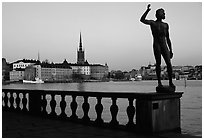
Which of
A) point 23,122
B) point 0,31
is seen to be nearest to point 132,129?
point 23,122

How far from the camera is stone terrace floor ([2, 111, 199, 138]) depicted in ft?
21.1

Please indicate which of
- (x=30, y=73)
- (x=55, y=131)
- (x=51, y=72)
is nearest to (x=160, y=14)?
(x=55, y=131)

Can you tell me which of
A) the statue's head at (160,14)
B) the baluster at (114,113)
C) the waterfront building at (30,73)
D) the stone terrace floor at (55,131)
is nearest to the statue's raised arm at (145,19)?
the statue's head at (160,14)

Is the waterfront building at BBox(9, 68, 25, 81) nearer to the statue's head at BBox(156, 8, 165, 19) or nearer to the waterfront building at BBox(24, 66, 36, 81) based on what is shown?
the waterfront building at BBox(24, 66, 36, 81)

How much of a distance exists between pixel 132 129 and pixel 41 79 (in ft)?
591

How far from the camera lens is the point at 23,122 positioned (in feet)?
27.1

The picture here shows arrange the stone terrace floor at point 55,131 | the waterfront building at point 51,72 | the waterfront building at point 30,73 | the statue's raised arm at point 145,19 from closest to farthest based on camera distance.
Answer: the stone terrace floor at point 55,131
the statue's raised arm at point 145,19
the waterfront building at point 30,73
the waterfront building at point 51,72

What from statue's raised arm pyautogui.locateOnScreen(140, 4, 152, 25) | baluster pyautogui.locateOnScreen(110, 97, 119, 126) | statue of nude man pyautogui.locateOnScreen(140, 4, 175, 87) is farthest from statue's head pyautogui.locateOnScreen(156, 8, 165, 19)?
baluster pyautogui.locateOnScreen(110, 97, 119, 126)

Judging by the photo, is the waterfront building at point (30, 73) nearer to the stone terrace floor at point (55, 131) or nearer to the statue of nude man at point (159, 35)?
the stone terrace floor at point (55, 131)

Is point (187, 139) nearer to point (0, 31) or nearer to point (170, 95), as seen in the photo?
point (170, 95)

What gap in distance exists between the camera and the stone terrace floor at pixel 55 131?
21.1 feet

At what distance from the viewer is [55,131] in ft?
22.8

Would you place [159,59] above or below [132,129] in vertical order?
above

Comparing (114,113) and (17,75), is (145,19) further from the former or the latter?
(17,75)
